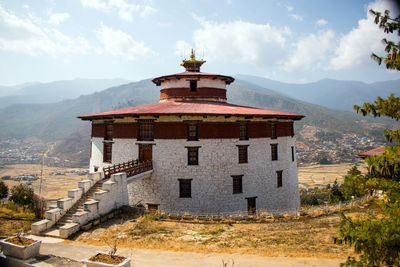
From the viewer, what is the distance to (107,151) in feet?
80.0

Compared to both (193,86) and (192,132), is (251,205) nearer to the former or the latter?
(192,132)

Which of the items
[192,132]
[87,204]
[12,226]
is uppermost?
[192,132]

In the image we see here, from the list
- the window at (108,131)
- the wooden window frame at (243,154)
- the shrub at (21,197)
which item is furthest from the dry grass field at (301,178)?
the wooden window frame at (243,154)

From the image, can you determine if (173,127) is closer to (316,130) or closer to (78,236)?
(78,236)

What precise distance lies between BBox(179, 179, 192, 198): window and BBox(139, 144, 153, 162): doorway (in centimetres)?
337

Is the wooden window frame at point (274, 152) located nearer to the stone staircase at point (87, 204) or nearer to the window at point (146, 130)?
the window at point (146, 130)

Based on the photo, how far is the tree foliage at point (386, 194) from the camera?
7078 millimetres

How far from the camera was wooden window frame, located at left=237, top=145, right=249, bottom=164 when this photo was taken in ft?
72.2

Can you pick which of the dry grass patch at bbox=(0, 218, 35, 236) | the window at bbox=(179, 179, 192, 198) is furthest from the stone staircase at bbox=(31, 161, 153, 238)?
the window at bbox=(179, 179, 192, 198)

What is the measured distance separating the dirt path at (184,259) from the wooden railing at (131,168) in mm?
7052

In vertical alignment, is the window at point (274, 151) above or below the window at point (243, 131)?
below

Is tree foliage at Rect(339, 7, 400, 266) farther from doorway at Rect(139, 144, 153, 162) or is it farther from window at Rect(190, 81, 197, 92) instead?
window at Rect(190, 81, 197, 92)

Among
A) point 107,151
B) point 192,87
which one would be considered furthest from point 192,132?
point 192,87

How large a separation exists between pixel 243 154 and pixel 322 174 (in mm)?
107948
